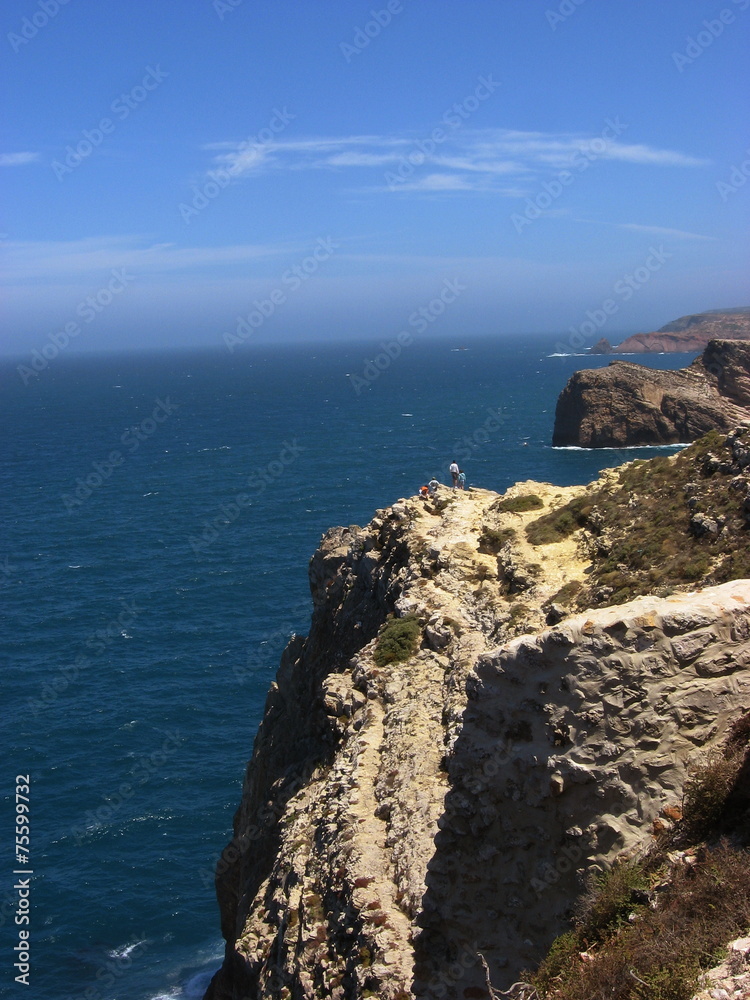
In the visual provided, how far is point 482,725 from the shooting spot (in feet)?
43.3

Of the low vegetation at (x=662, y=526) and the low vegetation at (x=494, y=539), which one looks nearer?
the low vegetation at (x=662, y=526)

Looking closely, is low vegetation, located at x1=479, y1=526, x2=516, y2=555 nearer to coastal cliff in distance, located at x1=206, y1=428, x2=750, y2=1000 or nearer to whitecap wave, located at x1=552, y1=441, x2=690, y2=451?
coastal cliff in distance, located at x1=206, y1=428, x2=750, y2=1000

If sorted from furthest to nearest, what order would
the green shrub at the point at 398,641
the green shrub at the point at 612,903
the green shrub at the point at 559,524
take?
the green shrub at the point at 559,524, the green shrub at the point at 398,641, the green shrub at the point at 612,903

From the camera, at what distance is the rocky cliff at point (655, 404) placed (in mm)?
108562

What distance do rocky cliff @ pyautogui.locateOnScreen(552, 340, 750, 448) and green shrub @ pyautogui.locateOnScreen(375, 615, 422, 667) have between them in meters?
Answer: 90.8

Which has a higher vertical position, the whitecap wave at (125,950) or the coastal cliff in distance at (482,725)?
the coastal cliff in distance at (482,725)

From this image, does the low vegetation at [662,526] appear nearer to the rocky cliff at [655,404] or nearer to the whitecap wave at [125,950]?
the whitecap wave at [125,950]

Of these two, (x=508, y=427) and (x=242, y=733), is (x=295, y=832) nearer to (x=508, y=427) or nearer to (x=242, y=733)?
(x=242, y=733)

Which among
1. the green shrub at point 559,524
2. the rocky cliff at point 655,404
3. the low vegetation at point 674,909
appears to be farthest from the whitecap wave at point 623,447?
the low vegetation at point 674,909

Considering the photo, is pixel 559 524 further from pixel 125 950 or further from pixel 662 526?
pixel 125 950

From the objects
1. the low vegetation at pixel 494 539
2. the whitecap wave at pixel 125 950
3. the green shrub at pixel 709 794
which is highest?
the low vegetation at pixel 494 539

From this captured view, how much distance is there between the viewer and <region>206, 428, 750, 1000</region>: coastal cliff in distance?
11820 millimetres

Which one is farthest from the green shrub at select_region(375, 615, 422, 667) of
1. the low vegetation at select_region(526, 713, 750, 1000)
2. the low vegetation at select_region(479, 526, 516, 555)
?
the low vegetation at select_region(526, 713, 750, 1000)

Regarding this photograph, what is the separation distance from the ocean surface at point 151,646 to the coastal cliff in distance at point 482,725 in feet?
24.6
